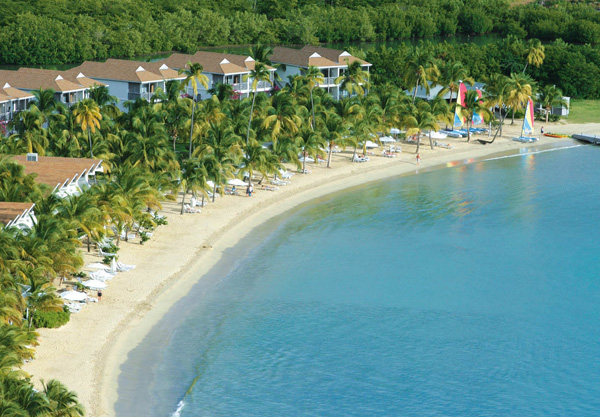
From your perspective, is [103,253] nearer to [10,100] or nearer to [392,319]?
[392,319]

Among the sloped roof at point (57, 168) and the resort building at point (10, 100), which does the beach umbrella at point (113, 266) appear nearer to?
the sloped roof at point (57, 168)

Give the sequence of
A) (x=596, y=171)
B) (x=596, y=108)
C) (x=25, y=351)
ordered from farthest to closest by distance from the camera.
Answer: (x=596, y=108)
(x=596, y=171)
(x=25, y=351)

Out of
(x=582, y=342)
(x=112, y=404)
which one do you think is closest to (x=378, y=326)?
(x=582, y=342)

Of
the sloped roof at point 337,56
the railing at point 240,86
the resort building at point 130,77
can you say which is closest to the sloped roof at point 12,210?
the resort building at point 130,77

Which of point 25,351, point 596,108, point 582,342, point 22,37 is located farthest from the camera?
point 22,37

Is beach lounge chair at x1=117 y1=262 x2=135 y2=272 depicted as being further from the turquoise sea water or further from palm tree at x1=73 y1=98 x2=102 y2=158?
palm tree at x1=73 y1=98 x2=102 y2=158

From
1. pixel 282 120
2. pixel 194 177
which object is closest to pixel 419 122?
pixel 282 120

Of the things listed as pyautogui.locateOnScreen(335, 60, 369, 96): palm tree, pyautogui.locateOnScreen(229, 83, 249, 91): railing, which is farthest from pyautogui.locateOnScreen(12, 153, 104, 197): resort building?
pyautogui.locateOnScreen(335, 60, 369, 96): palm tree

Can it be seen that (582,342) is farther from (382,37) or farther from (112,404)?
(382,37)
